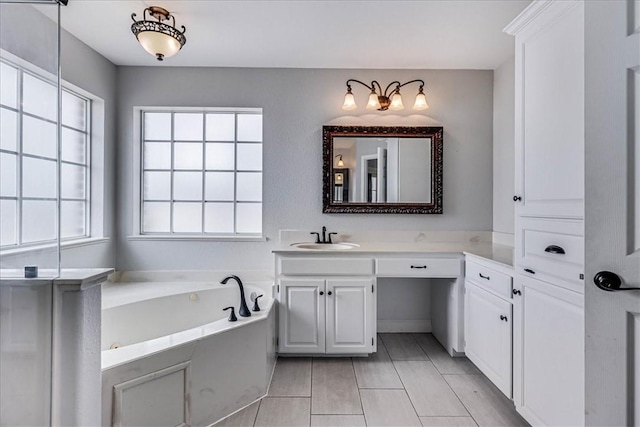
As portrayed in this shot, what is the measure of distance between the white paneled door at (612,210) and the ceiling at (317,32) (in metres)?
1.42

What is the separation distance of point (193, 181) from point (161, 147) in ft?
1.38

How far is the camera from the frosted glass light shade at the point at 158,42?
2.03 m

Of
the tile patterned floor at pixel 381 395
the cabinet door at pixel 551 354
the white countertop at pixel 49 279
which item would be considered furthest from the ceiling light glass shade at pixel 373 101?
the white countertop at pixel 49 279

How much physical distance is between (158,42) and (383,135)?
185cm

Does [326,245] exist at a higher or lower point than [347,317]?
higher

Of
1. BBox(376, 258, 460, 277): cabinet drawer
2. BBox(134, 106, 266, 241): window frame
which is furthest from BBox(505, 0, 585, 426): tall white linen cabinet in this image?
BBox(134, 106, 266, 241): window frame

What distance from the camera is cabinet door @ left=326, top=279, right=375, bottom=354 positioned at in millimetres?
2438

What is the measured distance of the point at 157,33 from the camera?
6.65ft

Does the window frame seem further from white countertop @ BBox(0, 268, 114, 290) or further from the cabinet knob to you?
the cabinet knob

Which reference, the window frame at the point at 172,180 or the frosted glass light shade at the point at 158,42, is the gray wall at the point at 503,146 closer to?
the window frame at the point at 172,180

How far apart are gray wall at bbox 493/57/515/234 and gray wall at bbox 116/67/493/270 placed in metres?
0.06

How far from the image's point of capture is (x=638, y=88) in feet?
2.68

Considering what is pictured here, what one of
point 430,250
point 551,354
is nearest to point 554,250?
point 551,354

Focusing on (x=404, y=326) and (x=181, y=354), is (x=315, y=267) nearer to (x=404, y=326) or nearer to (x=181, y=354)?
(x=181, y=354)
